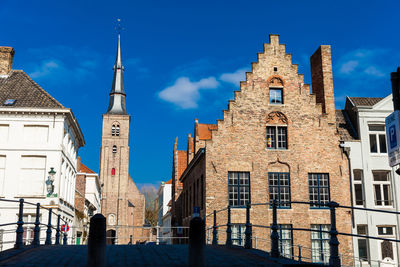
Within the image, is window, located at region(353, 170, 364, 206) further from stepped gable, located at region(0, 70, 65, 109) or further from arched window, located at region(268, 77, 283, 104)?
stepped gable, located at region(0, 70, 65, 109)

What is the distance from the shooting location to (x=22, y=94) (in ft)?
97.8

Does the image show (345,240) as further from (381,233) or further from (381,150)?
(381,150)

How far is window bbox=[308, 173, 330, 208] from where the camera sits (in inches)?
1002

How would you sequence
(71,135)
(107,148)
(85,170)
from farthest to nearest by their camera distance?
1. (107,148)
2. (85,170)
3. (71,135)

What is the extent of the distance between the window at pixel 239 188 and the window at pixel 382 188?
7318mm

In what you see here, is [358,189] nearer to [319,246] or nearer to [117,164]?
[319,246]

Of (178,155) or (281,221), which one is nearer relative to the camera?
(281,221)

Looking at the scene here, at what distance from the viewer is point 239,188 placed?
82.2ft

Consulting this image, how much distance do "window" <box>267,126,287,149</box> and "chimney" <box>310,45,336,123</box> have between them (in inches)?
113

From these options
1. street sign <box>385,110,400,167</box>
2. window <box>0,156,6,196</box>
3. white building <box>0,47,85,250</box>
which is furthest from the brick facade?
street sign <box>385,110,400,167</box>

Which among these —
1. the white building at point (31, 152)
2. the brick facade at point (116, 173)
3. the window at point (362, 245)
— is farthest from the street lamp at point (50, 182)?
the brick facade at point (116, 173)

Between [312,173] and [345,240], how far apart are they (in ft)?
13.2

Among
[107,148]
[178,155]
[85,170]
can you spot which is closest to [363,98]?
[178,155]

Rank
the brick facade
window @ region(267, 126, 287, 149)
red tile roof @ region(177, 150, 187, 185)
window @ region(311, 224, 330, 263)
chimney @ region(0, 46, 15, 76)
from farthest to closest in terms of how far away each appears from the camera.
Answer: the brick facade, red tile roof @ region(177, 150, 187, 185), chimney @ region(0, 46, 15, 76), window @ region(267, 126, 287, 149), window @ region(311, 224, 330, 263)
